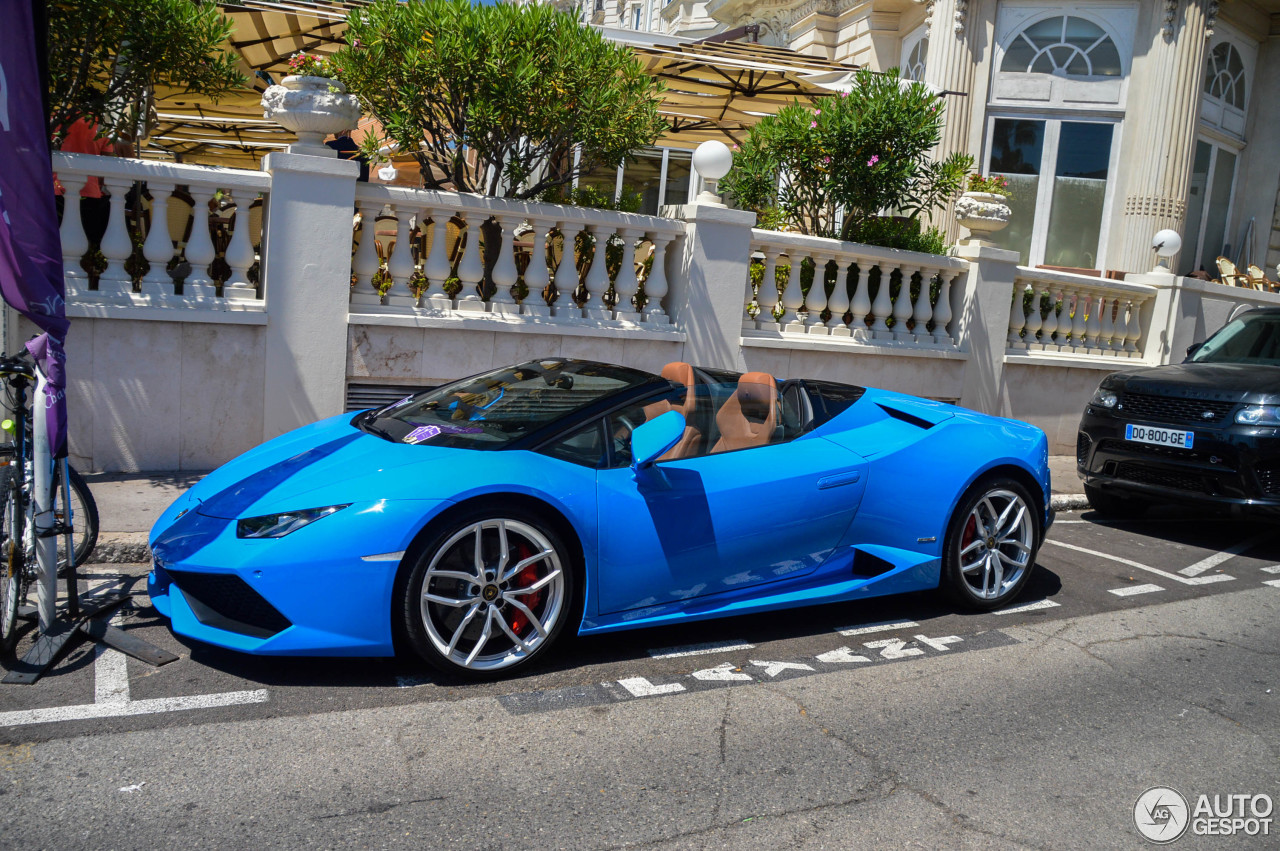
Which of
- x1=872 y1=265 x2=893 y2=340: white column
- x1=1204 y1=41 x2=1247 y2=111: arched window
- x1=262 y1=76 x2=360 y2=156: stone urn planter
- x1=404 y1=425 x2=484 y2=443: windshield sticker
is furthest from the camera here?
x1=1204 y1=41 x2=1247 y2=111: arched window

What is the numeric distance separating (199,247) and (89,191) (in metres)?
0.73

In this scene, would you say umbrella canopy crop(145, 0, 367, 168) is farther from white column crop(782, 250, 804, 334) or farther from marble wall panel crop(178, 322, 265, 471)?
white column crop(782, 250, 804, 334)

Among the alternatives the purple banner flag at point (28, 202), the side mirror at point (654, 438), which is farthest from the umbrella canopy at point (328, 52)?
the side mirror at point (654, 438)

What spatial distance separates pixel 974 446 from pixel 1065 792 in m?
2.26

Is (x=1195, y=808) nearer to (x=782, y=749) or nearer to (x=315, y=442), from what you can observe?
(x=782, y=749)

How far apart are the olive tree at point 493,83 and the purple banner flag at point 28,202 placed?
11.0ft

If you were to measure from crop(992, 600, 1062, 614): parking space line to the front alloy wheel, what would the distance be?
8.75 feet

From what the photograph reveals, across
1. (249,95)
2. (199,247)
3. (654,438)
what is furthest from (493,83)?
(249,95)

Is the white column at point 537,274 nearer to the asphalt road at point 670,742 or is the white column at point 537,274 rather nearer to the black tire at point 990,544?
the asphalt road at point 670,742

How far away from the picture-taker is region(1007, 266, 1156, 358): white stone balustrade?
1098 centimetres

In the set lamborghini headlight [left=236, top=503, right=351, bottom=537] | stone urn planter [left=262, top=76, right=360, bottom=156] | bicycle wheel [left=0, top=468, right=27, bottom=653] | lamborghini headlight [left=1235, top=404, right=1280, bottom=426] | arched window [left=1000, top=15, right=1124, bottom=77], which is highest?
arched window [left=1000, top=15, right=1124, bottom=77]

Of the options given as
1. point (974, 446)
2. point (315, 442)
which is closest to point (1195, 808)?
point (974, 446)

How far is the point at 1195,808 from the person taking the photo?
349 cm

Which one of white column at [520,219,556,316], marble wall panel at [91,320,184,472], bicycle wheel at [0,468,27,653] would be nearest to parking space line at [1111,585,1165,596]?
white column at [520,219,556,316]
